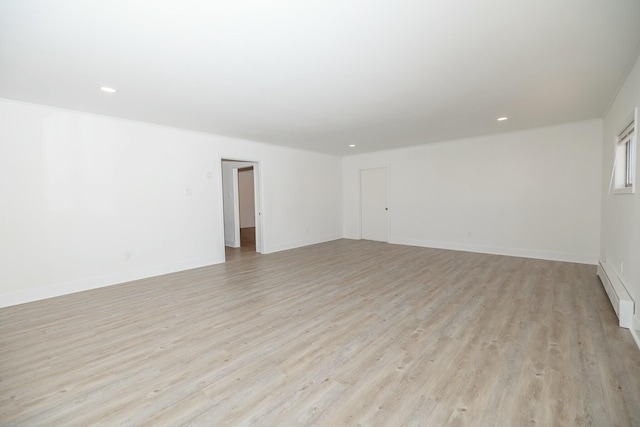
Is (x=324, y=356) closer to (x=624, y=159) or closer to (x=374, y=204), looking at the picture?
(x=624, y=159)

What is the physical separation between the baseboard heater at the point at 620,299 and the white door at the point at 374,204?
4604mm

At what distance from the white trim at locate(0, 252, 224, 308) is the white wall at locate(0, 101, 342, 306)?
0.01 metres

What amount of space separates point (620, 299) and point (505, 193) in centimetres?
338

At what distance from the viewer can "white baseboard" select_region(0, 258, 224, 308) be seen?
3.52m

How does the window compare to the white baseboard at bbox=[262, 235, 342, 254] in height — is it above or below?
above

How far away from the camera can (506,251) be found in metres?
5.81

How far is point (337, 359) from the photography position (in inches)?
88.7

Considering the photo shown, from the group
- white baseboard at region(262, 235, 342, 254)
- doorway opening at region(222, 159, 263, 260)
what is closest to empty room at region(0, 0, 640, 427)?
doorway opening at region(222, 159, 263, 260)

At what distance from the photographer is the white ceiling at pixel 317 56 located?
1.86 metres

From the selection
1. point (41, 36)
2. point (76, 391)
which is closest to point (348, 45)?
point (41, 36)

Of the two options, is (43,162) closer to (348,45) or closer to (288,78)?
(288,78)

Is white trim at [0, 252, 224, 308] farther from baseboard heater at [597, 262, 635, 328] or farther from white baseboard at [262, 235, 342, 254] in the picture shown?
baseboard heater at [597, 262, 635, 328]

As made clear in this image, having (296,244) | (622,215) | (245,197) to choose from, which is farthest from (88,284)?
(245,197)

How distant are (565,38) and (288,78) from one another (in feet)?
7.59
